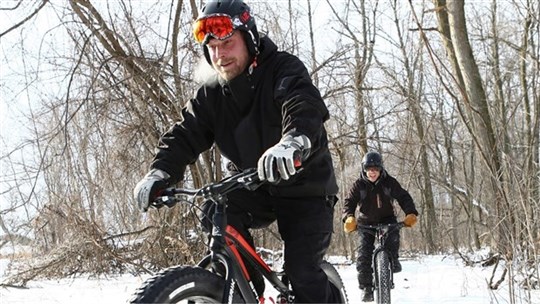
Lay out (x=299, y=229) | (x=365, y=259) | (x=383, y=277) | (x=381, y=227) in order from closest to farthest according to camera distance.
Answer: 1. (x=299, y=229)
2. (x=383, y=277)
3. (x=381, y=227)
4. (x=365, y=259)

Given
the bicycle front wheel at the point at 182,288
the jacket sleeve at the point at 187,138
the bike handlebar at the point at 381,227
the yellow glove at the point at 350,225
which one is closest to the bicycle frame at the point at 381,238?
the bike handlebar at the point at 381,227

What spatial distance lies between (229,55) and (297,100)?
19.1 inches

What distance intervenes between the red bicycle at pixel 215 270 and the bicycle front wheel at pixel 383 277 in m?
3.87

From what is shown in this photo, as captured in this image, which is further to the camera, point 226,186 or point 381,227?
point 381,227

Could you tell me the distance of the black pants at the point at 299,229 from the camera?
2.83 metres

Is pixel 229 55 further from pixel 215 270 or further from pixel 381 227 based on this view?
pixel 381 227

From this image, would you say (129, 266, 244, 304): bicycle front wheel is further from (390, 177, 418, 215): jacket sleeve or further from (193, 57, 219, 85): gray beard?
(390, 177, 418, 215): jacket sleeve

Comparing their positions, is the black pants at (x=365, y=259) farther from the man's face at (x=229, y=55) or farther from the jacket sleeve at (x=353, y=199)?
the man's face at (x=229, y=55)

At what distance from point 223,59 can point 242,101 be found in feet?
0.75

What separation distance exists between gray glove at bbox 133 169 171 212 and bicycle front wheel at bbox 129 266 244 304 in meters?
0.43

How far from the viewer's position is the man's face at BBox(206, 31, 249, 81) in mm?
3000

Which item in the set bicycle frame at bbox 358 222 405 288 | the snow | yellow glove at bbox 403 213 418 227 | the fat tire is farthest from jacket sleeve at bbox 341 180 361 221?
the fat tire

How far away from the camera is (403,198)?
6.84m

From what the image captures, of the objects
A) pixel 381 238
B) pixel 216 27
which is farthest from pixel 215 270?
pixel 381 238
